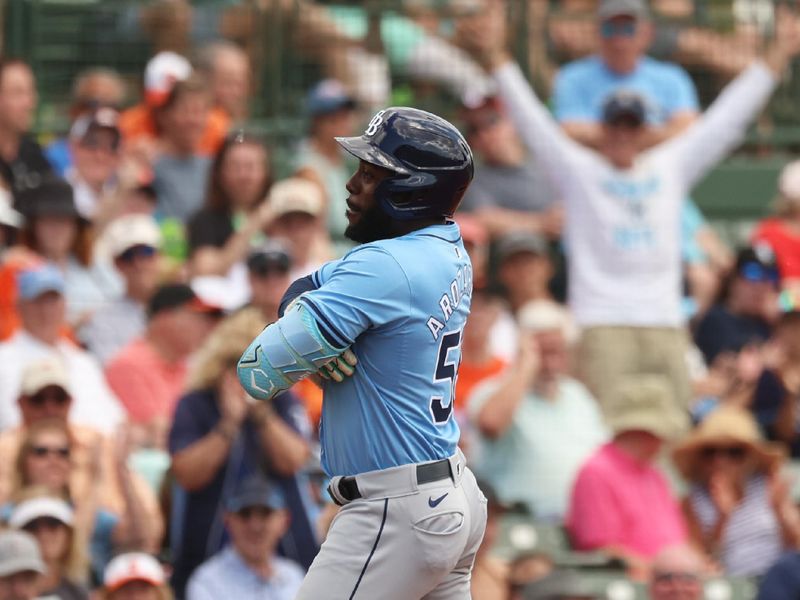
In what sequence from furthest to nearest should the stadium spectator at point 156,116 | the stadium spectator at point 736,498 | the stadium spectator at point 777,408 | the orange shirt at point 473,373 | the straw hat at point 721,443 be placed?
the stadium spectator at point 156,116, the stadium spectator at point 777,408, the orange shirt at point 473,373, the straw hat at point 721,443, the stadium spectator at point 736,498

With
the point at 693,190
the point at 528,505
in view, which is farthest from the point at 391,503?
the point at 693,190

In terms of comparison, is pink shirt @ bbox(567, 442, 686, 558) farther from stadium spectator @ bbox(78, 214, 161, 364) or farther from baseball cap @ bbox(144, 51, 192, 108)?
baseball cap @ bbox(144, 51, 192, 108)

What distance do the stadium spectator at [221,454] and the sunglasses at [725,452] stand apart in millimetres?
2110

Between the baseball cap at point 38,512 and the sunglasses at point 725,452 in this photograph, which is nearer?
the baseball cap at point 38,512

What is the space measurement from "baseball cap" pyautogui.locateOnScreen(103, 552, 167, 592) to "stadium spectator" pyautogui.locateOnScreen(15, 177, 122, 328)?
2.01 m

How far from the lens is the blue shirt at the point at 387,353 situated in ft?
16.8

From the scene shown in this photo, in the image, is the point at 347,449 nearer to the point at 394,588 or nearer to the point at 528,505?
the point at 394,588

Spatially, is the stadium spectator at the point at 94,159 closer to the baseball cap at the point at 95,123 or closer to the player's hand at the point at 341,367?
the baseball cap at the point at 95,123

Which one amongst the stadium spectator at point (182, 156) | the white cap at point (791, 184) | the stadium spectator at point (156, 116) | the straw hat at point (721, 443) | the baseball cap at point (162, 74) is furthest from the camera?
the white cap at point (791, 184)

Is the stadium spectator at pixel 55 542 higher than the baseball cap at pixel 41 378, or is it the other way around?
the baseball cap at pixel 41 378

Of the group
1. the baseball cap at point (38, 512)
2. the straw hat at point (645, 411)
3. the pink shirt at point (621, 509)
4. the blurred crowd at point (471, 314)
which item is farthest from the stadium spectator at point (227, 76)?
the baseball cap at point (38, 512)

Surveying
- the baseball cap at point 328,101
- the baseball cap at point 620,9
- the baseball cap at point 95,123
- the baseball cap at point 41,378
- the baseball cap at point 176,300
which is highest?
the baseball cap at point 620,9

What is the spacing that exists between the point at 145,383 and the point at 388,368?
386cm

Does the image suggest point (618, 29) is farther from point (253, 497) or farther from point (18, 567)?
point (18, 567)
